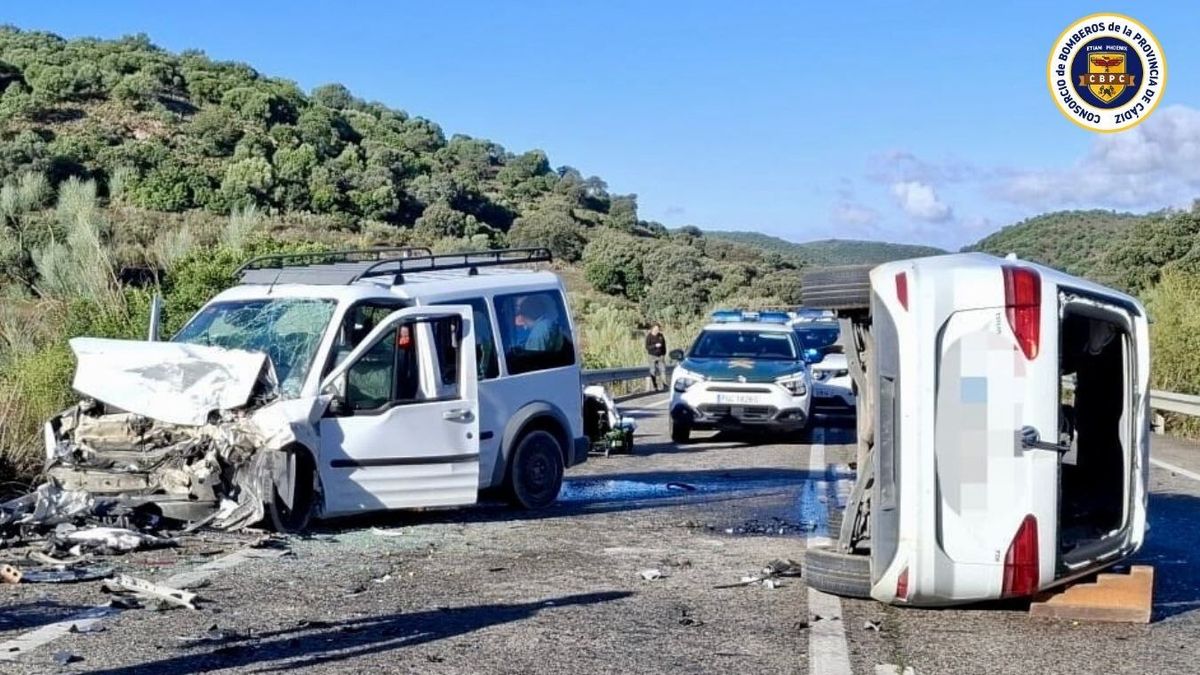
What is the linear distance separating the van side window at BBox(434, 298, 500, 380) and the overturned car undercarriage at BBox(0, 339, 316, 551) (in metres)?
1.88

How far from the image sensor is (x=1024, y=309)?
22.3ft

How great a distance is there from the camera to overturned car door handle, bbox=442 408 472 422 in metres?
10.6

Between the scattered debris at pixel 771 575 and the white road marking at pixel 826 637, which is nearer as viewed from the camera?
the white road marking at pixel 826 637

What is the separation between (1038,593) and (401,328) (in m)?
5.37

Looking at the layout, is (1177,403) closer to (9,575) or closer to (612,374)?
(612,374)

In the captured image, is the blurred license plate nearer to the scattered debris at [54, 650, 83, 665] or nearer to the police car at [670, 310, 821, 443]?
the police car at [670, 310, 821, 443]

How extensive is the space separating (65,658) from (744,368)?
531 inches

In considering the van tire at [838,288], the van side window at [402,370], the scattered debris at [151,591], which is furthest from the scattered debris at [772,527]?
the scattered debris at [151,591]

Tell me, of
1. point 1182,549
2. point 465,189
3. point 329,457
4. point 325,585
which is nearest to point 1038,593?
point 1182,549

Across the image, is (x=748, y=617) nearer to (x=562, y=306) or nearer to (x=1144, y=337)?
(x=1144, y=337)

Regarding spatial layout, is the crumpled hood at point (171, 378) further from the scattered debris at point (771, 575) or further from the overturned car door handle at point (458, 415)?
the scattered debris at point (771, 575)

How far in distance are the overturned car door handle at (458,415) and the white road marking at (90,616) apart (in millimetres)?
1840

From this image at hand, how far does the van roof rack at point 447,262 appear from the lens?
37.8 ft

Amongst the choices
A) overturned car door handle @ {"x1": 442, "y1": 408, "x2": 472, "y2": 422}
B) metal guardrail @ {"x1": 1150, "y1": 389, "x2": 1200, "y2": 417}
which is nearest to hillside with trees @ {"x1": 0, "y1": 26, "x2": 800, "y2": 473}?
overturned car door handle @ {"x1": 442, "y1": 408, "x2": 472, "y2": 422}
